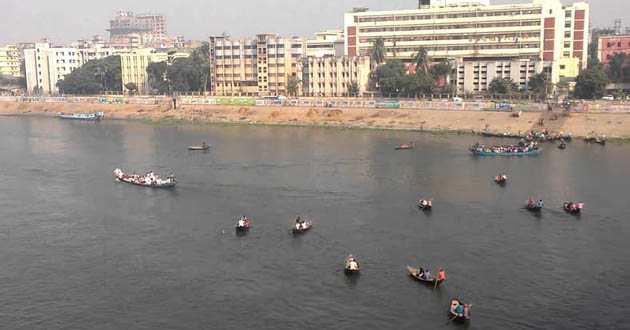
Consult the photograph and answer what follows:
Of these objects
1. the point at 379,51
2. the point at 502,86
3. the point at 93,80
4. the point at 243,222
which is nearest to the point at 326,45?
the point at 379,51

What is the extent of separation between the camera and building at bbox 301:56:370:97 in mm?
156250

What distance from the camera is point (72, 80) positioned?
198 m

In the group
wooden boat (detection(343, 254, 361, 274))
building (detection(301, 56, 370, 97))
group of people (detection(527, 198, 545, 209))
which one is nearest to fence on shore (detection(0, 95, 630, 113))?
building (detection(301, 56, 370, 97))

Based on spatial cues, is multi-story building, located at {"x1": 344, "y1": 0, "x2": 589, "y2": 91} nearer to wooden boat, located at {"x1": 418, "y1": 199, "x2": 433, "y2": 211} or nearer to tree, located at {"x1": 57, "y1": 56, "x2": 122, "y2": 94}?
tree, located at {"x1": 57, "y1": 56, "x2": 122, "y2": 94}

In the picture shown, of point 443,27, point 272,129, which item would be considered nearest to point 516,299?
point 272,129

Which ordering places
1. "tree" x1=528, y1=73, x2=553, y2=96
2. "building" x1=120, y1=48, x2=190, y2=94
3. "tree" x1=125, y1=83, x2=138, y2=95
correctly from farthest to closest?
"building" x1=120, y1=48, x2=190, y2=94 < "tree" x1=125, y1=83, x2=138, y2=95 < "tree" x1=528, y1=73, x2=553, y2=96

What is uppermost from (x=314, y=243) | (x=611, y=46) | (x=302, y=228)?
(x=611, y=46)

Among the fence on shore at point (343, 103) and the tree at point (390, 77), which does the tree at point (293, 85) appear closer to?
the fence on shore at point (343, 103)

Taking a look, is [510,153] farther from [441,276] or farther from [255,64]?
[255,64]

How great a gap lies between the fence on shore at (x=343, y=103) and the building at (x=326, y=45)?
37.9 m

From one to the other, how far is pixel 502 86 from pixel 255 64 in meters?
65.6

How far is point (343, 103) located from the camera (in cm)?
13800

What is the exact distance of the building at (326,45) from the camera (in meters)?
180

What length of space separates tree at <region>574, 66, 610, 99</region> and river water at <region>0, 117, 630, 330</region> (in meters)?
38.0
